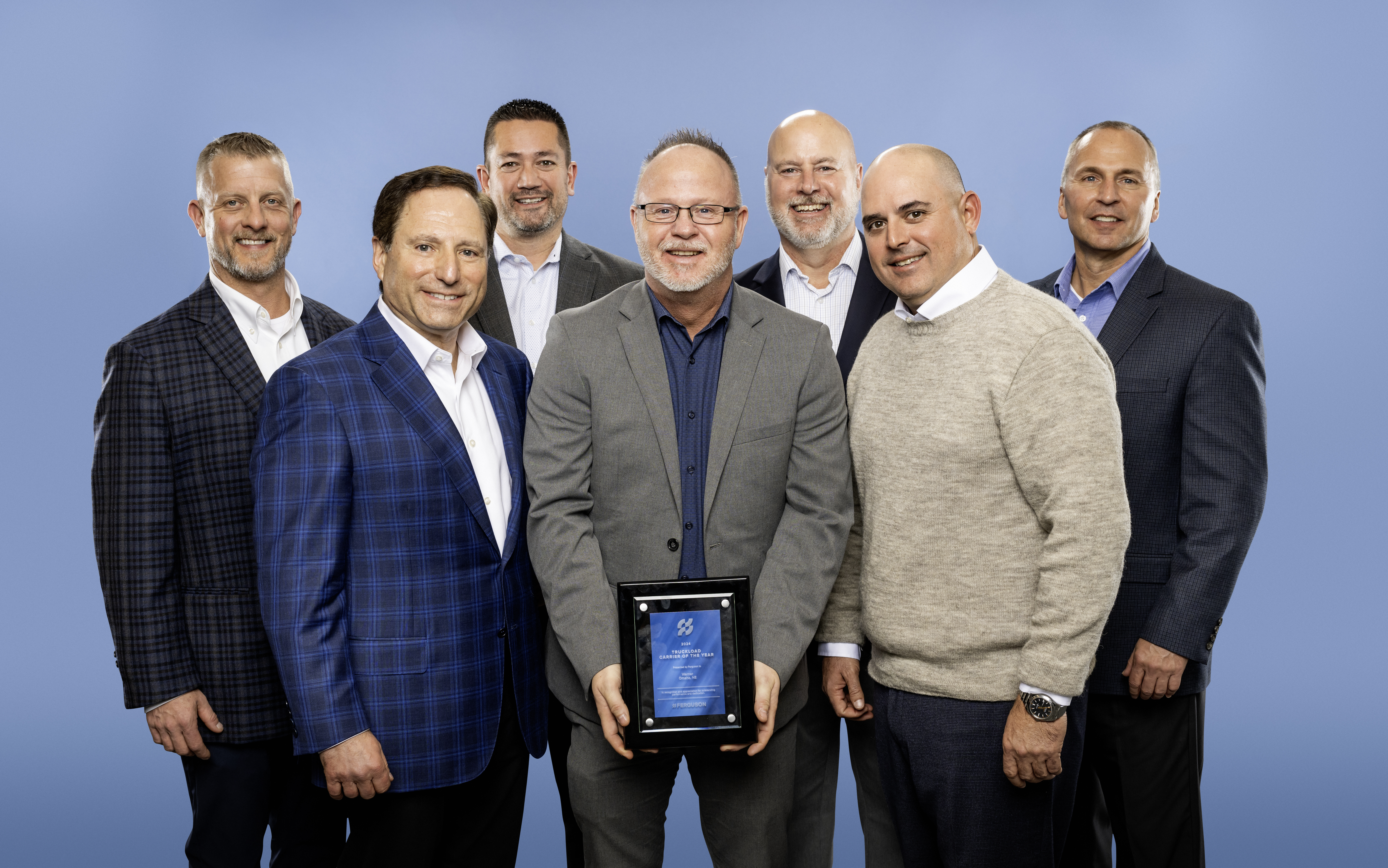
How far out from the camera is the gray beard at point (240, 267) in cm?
324

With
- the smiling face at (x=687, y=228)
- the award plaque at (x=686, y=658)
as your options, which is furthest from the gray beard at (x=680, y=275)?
the award plaque at (x=686, y=658)

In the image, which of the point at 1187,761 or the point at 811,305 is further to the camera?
the point at 811,305

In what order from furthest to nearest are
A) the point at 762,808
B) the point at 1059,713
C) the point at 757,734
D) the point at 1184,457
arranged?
the point at 1184,457 → the point at 762,808 → the point at 757,734 → the point at 1059,713

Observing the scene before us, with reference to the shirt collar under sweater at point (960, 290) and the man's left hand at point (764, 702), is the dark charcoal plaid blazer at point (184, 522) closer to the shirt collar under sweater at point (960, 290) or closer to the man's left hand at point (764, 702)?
the man's left hand at point (764, 702)

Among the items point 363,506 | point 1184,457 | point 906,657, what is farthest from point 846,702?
point 363,506

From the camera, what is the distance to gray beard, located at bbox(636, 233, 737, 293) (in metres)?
2.87

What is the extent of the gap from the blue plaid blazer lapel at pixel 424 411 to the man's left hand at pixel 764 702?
0.75 meters

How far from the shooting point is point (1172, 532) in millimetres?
3215

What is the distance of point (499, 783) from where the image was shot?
294 centimetres

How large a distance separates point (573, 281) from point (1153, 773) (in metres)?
2.52

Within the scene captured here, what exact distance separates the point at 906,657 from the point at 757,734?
424 mm

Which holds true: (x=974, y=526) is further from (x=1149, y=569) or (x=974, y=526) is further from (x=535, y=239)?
(x=535, y=239)

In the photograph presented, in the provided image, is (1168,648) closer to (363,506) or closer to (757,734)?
(757,734)

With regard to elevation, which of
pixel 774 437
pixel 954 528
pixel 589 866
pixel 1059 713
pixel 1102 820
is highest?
pixel 774 437
